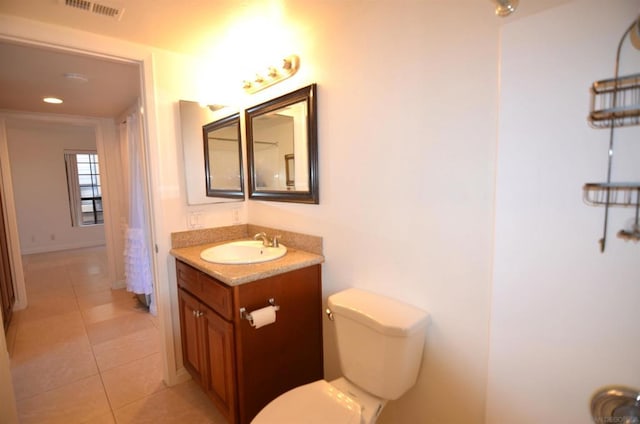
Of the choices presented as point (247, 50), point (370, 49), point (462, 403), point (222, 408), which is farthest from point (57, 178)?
point (462, 403)

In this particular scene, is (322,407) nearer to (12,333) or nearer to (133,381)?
(133,381)

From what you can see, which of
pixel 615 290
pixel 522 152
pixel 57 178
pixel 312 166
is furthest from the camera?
pixel 57 178

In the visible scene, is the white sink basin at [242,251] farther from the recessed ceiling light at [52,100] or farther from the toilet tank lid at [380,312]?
the recessed ceiling light at [52,100]

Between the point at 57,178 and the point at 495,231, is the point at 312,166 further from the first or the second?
the point at 57,178

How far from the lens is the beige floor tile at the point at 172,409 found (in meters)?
1.77

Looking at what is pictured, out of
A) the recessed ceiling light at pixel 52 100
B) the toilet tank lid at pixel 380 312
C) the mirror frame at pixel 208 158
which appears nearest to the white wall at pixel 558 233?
the toilet tank lid at pixel 380 312

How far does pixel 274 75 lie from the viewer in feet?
6.27

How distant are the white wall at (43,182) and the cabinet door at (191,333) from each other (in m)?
4.94

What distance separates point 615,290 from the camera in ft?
2.75

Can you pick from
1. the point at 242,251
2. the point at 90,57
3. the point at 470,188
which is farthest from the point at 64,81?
the point at 470,188

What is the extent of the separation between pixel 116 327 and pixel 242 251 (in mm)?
1841

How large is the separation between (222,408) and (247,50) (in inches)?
86.6

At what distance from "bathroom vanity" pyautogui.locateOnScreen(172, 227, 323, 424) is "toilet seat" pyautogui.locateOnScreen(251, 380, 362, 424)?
13.6 inches

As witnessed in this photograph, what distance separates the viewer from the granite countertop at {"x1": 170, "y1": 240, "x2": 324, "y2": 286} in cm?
146
